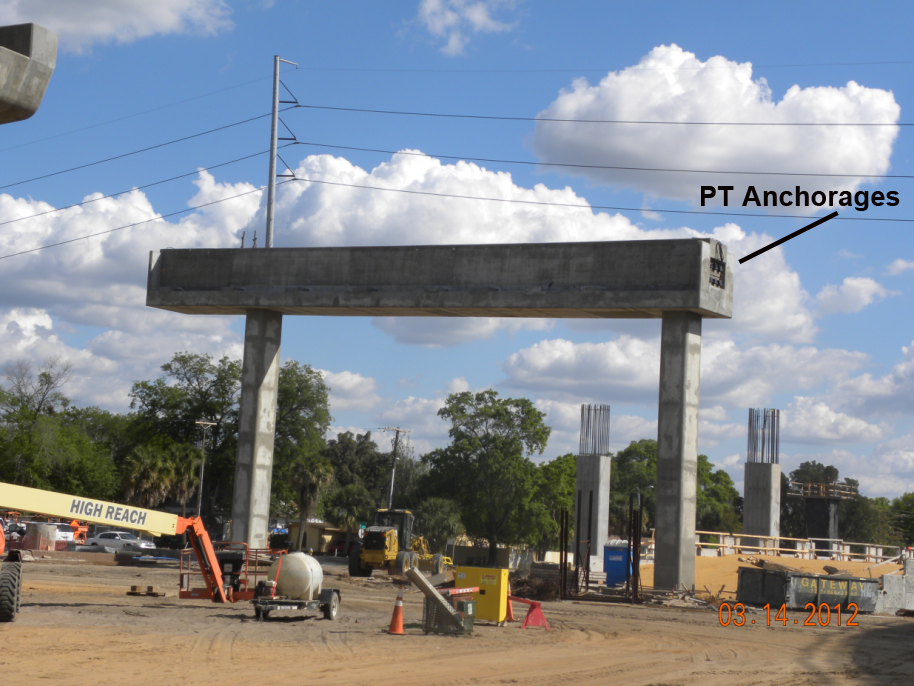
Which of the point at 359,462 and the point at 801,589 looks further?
the point at 359,462

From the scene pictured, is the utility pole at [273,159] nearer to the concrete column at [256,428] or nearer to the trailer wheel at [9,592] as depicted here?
the concrete column at [256,428]

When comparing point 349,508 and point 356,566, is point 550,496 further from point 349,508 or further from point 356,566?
point 356,566

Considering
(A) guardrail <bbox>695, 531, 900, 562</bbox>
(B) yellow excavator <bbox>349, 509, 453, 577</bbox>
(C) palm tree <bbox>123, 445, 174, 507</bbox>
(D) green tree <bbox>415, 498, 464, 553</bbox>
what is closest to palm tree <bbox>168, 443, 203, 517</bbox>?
(C) palm tree <bbox>123, 445, 174, 507</bbox>

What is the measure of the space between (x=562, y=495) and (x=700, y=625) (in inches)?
1986

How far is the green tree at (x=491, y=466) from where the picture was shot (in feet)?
228

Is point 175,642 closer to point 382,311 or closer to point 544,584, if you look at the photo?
point 544,584

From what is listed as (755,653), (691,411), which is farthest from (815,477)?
(755,653)

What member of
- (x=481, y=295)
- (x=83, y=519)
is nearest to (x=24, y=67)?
(x=83, y=519)

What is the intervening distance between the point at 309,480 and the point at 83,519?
48.9m

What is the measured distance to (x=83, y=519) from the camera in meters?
17.1

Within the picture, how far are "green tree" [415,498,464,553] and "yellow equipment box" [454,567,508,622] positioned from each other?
46.5m

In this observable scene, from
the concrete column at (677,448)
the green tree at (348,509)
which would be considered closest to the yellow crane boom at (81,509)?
the concrete column at (677,448)
